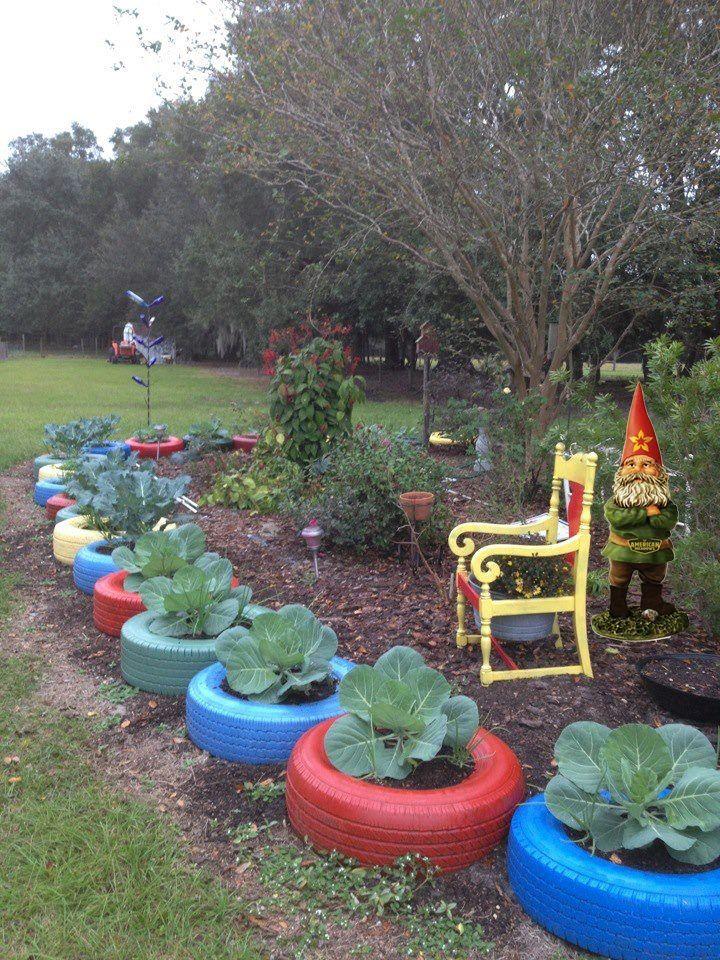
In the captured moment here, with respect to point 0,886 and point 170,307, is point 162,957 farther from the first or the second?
point 170,307

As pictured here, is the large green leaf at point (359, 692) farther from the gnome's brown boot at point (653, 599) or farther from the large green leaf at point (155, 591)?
the gnome's brown boot at point (653, 599)

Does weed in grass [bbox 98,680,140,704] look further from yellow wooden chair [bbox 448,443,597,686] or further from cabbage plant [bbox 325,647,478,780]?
yellow wooden chair [bbox 448,443,597,686]

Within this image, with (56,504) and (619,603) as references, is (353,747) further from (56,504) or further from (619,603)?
(56,504)

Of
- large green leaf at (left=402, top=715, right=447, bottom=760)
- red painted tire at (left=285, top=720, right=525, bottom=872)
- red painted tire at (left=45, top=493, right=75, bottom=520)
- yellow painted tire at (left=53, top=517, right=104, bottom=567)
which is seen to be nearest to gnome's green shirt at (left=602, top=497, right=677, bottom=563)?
red painted tire at (left=285, top=720, right=525, bottom=872)

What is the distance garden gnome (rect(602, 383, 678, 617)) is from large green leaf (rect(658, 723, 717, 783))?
1.28 meters

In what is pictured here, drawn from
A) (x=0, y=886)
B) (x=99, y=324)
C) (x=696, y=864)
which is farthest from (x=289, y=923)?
(x=99, y=324)

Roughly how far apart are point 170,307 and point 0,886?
34.9 m

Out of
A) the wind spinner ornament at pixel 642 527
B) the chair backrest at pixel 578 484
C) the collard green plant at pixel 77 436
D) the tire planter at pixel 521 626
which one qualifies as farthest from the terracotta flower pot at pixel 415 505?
the collard green plant at pixel 77 436

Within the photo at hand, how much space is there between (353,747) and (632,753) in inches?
33.9

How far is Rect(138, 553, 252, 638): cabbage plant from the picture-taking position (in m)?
3.77

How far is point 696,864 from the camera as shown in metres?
2.13

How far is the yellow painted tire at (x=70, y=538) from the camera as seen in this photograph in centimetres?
573

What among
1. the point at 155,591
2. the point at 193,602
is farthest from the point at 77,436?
the point at 193,602

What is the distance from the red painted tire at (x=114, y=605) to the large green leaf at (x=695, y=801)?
2.69 metres
